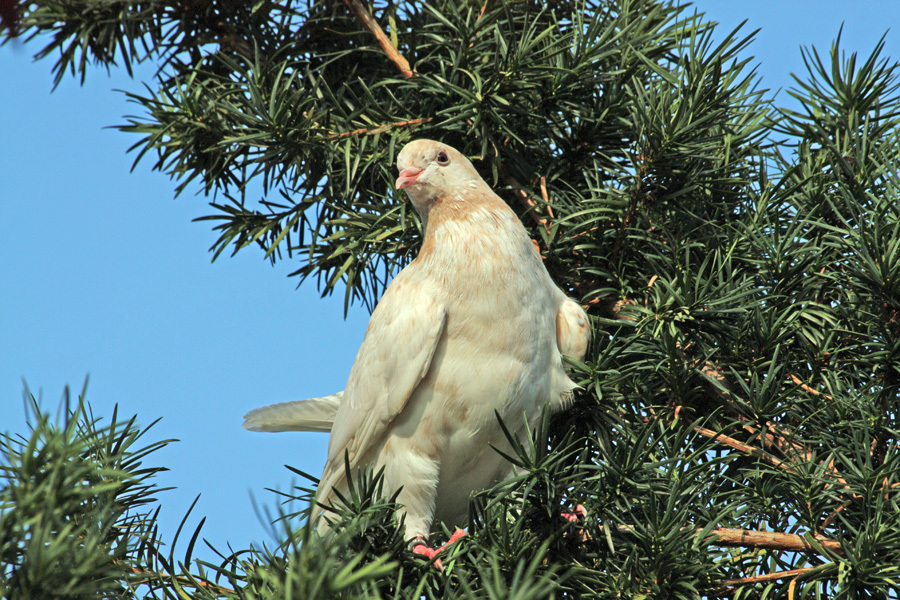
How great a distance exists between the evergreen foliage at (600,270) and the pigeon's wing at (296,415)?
1.74 feet

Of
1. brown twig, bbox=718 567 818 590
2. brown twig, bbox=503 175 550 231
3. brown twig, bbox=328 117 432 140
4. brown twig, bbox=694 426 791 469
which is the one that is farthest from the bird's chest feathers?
brown twig, bbox=718 567 818 590

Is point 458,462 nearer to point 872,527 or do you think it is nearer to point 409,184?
point 409,184

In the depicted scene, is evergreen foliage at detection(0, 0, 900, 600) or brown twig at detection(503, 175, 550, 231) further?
brown twig at detection(503, 175, 550, 231)

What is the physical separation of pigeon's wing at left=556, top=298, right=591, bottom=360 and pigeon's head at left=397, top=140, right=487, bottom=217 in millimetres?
638

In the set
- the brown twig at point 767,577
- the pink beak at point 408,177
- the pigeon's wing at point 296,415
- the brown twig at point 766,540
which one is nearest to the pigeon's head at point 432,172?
the pink beak at point 408,177

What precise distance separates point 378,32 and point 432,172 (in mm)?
782

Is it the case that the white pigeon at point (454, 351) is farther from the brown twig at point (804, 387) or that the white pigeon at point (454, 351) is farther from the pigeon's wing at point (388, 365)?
the brown twig at point (804, 387)

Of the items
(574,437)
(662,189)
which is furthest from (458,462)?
(662,189)

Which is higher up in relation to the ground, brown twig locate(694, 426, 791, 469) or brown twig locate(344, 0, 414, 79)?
brown twig locate(344, 0, 414, 79)

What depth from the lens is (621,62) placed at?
3.21m

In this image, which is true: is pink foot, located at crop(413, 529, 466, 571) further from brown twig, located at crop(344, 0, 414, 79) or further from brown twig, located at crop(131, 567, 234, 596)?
brown twig, located at crop(344, 0, 414, 79)

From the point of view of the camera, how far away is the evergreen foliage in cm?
211

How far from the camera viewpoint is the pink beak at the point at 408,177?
3074 millimetres

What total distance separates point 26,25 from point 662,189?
116 inches
